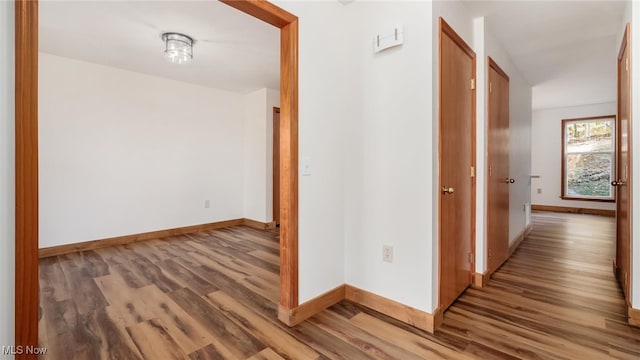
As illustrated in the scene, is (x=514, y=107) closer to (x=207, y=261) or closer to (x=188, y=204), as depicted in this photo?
(x=207, y=261)

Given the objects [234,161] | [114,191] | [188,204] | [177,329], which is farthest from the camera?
[234,161]

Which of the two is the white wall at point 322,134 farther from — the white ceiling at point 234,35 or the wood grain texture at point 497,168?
the wood grain texture at point 497,168

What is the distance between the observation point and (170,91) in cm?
430

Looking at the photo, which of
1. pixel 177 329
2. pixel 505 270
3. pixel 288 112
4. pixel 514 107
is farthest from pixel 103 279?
pixel 514 107

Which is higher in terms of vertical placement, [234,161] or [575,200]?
[234,161]

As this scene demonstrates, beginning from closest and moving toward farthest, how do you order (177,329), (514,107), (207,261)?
(177,329) < (207,261) < (514,107)

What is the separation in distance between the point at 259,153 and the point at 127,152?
188 cm

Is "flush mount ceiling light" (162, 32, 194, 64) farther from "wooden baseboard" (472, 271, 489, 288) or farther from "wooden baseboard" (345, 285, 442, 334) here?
"wooden baseboard" (472, 271, 489, 288)

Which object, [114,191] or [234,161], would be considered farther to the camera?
[234,161]

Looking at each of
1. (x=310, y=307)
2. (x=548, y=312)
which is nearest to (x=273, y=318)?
(x=310, y=307)

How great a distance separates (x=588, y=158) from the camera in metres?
6.31

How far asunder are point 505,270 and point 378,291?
Answer: 1.65 m

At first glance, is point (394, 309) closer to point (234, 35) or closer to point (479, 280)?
point (479, 280)

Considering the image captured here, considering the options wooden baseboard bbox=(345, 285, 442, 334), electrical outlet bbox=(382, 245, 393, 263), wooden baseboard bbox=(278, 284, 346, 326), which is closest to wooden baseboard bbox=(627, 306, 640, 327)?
wooden baseboard bbox=(345, 285, 442, 334)
